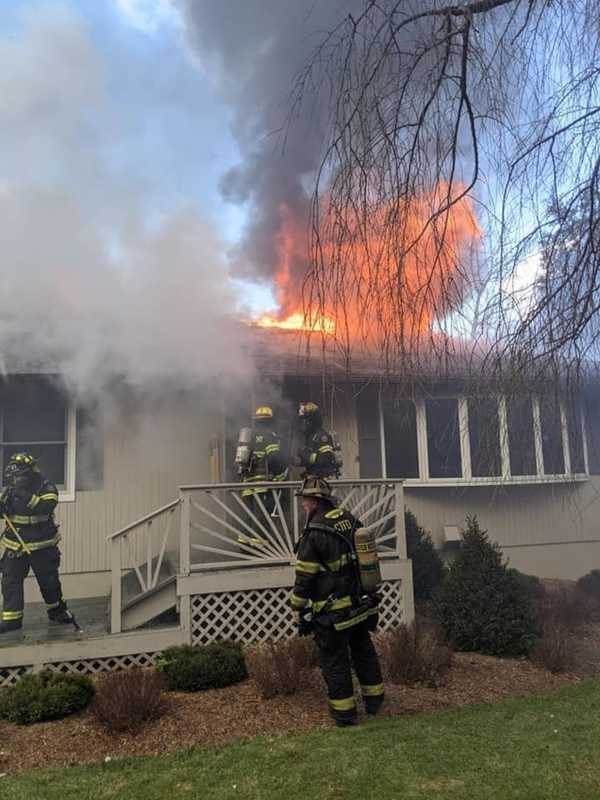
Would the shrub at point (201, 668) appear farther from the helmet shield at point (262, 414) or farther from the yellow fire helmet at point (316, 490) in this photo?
the helmet shield at point (262, 414)

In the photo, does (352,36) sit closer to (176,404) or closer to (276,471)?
(276,471)

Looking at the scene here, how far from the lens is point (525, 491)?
9992 mm

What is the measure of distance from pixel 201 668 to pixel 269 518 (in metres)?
1.74

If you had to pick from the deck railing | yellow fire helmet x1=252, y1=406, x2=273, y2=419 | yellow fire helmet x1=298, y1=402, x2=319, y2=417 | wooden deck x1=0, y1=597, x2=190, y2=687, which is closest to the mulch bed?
wooden deck x1=0, y1=597, x2=190, y2=687

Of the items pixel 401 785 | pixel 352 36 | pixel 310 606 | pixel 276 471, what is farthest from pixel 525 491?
pixel 352 36

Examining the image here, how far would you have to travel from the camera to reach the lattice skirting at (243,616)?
20.4ft

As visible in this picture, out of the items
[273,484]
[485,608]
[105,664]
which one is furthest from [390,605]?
[105,664]

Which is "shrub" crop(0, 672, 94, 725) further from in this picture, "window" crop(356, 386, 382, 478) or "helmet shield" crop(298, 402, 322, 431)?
"window" crop(356, 386, 382, 478)

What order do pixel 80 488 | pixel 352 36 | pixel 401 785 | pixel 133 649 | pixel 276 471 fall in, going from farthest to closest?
pixel 80 488 < pixel 276 471 < pixel 133 649 < pixel 352 36 < pixel 401 785

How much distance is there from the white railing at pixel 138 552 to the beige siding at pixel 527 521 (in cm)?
384

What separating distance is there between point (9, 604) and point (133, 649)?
53.4 inches

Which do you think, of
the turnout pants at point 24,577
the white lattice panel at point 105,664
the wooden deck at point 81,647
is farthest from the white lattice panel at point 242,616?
the turnout pants at point 24,577

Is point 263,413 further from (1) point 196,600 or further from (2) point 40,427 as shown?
(2) point 40,427

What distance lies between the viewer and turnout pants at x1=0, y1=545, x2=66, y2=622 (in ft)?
20.3
